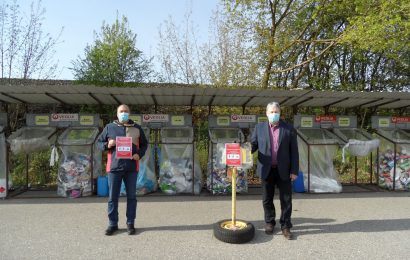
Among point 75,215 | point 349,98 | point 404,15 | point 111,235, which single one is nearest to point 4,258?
point 111,235

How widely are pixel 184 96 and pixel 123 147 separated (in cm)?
254

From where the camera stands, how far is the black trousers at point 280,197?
4.25 metres

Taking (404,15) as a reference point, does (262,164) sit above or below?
below

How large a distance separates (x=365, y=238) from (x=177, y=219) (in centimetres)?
270

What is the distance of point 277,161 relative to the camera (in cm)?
419

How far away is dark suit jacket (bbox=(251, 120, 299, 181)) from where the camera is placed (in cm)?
417

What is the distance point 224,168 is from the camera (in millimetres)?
6484

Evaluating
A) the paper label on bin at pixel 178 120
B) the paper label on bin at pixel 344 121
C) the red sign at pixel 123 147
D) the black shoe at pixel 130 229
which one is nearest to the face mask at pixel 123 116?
the red sign at pixel 123 147

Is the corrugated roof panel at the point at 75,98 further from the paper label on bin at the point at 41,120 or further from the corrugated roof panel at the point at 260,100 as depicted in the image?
the corrugated roof panel at the point at 260,100

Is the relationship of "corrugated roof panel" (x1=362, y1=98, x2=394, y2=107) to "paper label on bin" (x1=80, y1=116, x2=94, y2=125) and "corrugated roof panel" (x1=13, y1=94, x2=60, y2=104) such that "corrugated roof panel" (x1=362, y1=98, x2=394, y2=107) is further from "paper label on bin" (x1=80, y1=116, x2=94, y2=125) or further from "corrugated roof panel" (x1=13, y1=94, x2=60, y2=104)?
"corrugated roof panel" (x1=13, y1=94, x2=60, y2=104)

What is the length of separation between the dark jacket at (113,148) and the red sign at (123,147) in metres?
0.08

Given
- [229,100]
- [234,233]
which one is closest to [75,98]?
[229,100]

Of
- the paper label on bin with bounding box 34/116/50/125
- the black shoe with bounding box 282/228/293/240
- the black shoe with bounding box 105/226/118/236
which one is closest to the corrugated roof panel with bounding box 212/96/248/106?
the black shoe with bounding box 282/228/293/240

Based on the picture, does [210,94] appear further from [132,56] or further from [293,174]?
[132,56]
